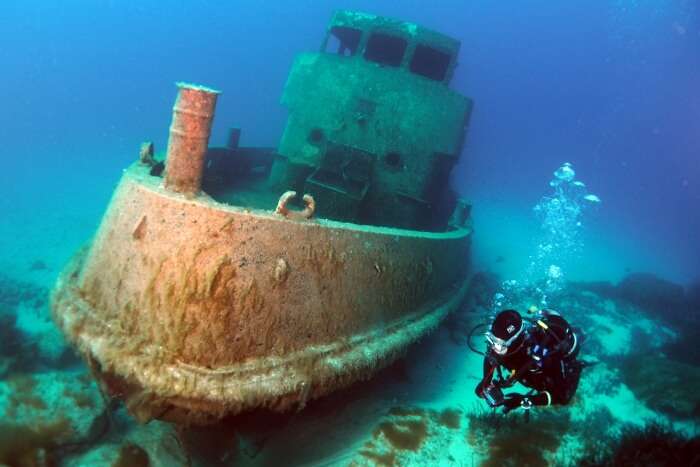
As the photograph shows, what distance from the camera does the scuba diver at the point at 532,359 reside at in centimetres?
329

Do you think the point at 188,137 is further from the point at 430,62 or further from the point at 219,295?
the point at 430,62

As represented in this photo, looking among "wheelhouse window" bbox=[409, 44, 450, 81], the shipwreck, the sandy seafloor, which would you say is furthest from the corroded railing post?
"wheelhouse window" bbox=[409, 44, 450, 81]

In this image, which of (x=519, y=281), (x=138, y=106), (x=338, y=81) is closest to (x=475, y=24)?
(x=138, y=106)

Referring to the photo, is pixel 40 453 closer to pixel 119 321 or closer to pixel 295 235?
pixel 119 321

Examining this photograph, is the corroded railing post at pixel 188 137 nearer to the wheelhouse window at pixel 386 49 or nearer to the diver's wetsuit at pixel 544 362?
the diver's wetsuit at pixel 544 362

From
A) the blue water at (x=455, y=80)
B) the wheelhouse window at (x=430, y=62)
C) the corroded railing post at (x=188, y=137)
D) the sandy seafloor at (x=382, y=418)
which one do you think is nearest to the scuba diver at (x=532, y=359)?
the sandy seafloor at (x=382, y=418)

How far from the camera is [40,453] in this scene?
4230mm

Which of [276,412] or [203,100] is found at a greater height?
[203,100]

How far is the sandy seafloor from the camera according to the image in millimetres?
4031

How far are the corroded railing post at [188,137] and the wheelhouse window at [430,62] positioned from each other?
6230 millimetres

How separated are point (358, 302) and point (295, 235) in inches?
40.2

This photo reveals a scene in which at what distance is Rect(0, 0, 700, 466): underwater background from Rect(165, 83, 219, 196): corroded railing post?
213 cm

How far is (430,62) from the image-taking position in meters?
9.69

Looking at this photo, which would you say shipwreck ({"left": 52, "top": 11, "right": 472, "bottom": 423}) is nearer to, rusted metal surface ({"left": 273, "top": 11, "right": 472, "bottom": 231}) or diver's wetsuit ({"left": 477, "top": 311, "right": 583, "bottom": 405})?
diver's wetsuit ({"left": 477, "top": 311, "right": 583, "bottom": 405})
